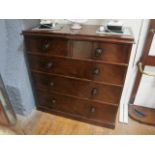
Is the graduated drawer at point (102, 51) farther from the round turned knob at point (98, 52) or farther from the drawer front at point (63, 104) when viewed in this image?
the drawer front at point (63, 104)

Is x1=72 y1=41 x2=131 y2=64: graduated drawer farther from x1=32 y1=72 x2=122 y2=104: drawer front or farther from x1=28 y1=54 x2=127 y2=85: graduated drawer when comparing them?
x1=32 y1=72 x2=122 y2=104: drawer front

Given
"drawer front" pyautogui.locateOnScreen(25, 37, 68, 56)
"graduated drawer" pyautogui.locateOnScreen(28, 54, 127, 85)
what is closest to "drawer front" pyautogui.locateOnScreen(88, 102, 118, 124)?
"graduated drawer" pyautogui.locateOnScreen(28, 54, 127, 85)

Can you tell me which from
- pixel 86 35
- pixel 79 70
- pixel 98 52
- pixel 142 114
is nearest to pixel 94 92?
pixel 79 70

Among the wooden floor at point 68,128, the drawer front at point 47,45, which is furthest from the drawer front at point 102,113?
the drawer front at point 47,45

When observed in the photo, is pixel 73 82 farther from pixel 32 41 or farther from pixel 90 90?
pixel 32 41

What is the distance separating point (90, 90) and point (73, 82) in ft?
0.59

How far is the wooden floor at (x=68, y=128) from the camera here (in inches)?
59.7

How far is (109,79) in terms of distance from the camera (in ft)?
4.02

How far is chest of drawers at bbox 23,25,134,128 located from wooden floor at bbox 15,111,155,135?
72mm

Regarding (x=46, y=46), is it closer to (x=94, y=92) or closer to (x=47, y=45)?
(x=47, y=45)

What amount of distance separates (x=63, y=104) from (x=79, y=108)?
7.3 inches
